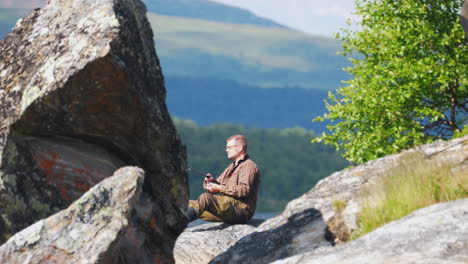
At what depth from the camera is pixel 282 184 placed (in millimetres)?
188500

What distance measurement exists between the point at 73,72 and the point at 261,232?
14.3 feet

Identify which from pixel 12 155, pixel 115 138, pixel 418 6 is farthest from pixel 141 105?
pixel 418 6

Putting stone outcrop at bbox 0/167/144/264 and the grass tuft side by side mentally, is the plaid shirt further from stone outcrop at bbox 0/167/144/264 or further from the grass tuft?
stone outcrop at bbox 0/167/144/264

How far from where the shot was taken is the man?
12.5m

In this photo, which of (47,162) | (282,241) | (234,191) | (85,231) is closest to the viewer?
(85,231)

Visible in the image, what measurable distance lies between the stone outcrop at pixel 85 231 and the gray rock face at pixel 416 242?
2479mm

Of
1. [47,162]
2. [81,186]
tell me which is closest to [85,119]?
[47,162]

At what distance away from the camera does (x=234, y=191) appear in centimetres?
1255

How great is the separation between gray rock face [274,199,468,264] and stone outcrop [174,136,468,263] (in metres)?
0.83

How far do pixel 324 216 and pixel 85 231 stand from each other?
12.9 ft

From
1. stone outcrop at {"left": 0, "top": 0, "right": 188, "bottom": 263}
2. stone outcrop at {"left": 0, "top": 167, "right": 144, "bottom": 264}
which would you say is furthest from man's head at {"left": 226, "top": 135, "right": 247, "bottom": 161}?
stone outcrop at {"left": 0, "top": 167, "right": 144, "bottom": 264}

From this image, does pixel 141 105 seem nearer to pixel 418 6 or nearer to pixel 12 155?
pixel 12 155

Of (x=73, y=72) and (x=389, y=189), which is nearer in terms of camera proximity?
(x=73, y=72)

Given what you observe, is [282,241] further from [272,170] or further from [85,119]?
[272,170]
